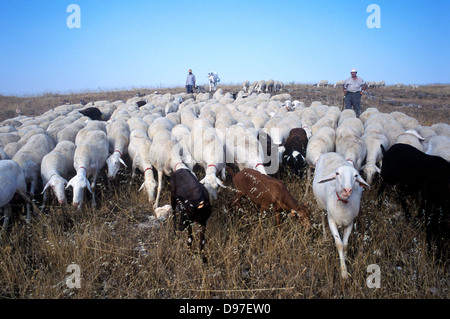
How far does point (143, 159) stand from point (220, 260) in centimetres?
383

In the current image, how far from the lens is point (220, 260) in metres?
4.04

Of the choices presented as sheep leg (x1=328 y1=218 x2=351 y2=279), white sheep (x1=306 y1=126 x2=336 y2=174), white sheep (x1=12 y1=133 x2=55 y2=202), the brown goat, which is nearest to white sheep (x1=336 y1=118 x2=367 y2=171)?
white sheep (x1=306 y1=126 x2=336 y2=174)

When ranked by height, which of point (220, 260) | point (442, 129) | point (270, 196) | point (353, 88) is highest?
point (353, 88)

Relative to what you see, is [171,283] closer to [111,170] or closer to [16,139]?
[111,170]

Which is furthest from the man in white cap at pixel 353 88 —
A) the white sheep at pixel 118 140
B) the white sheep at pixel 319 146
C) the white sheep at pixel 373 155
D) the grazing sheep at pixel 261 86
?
the grazing sheep at pixel 261 86

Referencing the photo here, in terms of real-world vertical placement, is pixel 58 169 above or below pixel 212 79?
below

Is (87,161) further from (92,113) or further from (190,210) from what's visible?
(92,113)

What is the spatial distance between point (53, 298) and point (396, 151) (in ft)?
20.5

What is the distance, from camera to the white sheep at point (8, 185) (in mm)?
4965

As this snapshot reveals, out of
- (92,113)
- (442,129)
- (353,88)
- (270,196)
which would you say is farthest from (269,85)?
(270,196)

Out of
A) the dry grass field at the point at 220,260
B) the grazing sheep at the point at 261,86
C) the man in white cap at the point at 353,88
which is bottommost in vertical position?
the dry grass field at the point at 220,260

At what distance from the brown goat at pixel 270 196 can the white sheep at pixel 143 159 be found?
6.08 feet

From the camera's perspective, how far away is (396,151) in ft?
18.7

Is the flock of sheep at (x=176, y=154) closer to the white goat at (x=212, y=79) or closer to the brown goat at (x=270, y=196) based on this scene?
the brown goat at (x=270, y=196)
